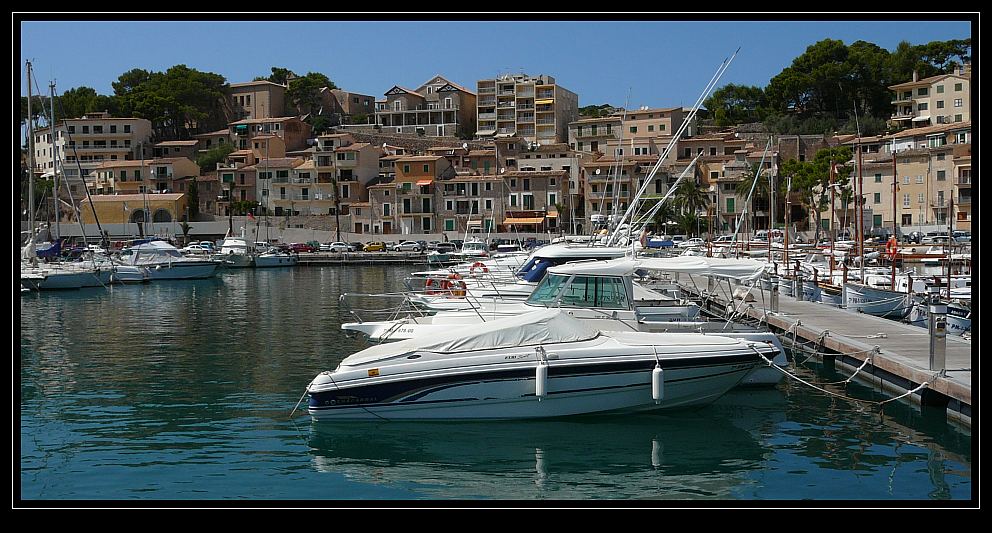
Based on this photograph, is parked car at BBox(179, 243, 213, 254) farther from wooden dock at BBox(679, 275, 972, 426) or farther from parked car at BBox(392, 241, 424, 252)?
wooden dock at BBox(679, 275, 972, 426)

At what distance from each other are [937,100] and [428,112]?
194 feet

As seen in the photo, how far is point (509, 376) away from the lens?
14.3 metres

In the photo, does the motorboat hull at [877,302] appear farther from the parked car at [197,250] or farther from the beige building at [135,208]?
the beige building at [135,208]

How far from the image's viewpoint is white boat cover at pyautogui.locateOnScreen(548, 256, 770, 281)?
18.3m

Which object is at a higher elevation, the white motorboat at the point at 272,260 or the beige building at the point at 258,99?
the beige building at the point at 258,99

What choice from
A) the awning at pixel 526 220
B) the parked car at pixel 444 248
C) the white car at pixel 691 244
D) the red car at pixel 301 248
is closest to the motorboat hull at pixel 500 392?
the white car at pixel 691 244

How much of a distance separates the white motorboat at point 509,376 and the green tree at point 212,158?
100130mm

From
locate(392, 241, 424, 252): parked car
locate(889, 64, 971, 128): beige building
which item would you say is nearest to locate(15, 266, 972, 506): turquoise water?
locate(392, 241, 424, 252): parked car

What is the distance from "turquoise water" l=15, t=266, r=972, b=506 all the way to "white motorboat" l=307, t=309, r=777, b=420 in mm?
310

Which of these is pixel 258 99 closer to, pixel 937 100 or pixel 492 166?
pixel 492 166

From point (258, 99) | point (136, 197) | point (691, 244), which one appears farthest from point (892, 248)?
point (258, 99)

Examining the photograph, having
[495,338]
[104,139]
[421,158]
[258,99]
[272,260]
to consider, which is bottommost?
[272,260]

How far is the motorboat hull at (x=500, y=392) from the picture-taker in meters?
14.2
